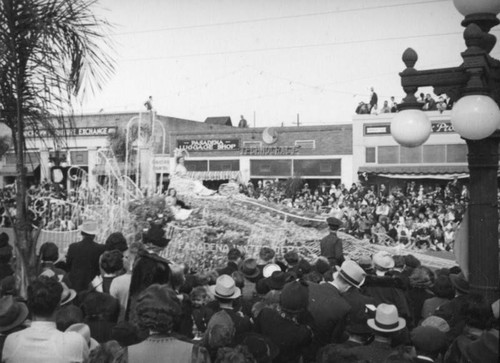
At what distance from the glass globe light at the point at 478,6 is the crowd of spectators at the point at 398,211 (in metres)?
10.1

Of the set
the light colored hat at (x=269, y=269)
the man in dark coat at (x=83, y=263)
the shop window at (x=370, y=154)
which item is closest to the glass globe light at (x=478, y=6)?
the light colored hat at (x=269, y=269)

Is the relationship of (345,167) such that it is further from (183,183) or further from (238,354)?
(238,354)

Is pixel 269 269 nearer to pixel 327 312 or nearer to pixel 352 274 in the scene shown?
pixel 352 274

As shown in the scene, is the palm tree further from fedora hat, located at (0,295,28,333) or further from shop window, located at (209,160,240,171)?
shop window, located at (209,160,240,171)

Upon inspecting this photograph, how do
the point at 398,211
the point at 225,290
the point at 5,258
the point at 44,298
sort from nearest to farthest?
the point at 44,298 < the point at 225,290 < the point at 5,258 < the point at 398,211

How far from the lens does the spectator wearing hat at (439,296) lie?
18.0 feet

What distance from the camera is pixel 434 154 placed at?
28.5 m

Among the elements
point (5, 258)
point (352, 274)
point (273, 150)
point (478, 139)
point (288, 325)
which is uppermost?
point (273, 150)

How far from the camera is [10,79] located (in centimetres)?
560

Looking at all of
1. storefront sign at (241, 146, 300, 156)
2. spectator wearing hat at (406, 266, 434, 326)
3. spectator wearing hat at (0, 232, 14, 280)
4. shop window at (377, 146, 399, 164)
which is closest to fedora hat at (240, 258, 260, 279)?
spectator wearing hat at (406, 266, 434, 326)

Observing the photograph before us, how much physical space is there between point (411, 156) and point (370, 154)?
2024 millimetres

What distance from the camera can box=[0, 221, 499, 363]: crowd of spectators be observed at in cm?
327

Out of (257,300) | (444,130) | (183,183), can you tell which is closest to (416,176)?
(444,130)

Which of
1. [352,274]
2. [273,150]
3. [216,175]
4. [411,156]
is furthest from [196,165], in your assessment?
[352,274]
